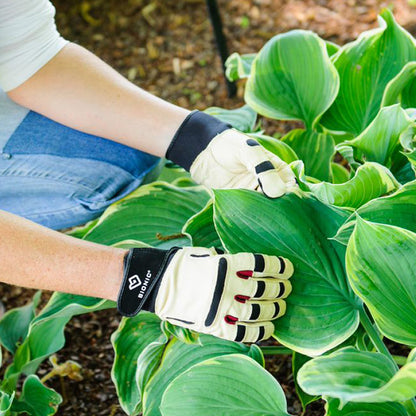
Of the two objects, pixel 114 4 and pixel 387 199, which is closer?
pixel 387 199

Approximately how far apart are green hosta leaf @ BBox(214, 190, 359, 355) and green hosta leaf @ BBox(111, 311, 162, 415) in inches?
12.1

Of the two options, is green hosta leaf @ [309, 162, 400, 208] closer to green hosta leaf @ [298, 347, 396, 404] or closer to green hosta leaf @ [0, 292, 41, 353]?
green hosta leaf @ [298, 347, 396, 404]

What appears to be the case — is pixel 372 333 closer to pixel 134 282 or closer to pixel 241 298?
pixel 241 298

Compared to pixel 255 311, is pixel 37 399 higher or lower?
lower

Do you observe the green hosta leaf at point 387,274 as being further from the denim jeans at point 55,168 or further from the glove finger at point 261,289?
the denim jeans at point 55,168

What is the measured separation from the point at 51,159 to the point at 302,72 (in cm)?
52

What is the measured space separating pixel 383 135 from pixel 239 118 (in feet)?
1.41

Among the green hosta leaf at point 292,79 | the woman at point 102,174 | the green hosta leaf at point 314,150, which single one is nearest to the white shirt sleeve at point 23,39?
the woman at point 102,174

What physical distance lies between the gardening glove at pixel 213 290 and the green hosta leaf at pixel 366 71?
16.7 inches

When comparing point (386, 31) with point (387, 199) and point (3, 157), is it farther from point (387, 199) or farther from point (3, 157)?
point (3, 157)

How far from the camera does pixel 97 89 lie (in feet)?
3.97

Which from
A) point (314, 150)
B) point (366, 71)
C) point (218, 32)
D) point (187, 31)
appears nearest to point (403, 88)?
point (366, 71)

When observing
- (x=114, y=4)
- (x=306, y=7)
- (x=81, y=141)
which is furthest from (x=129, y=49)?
(x=81, y=141)

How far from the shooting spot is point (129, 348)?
119 cm
